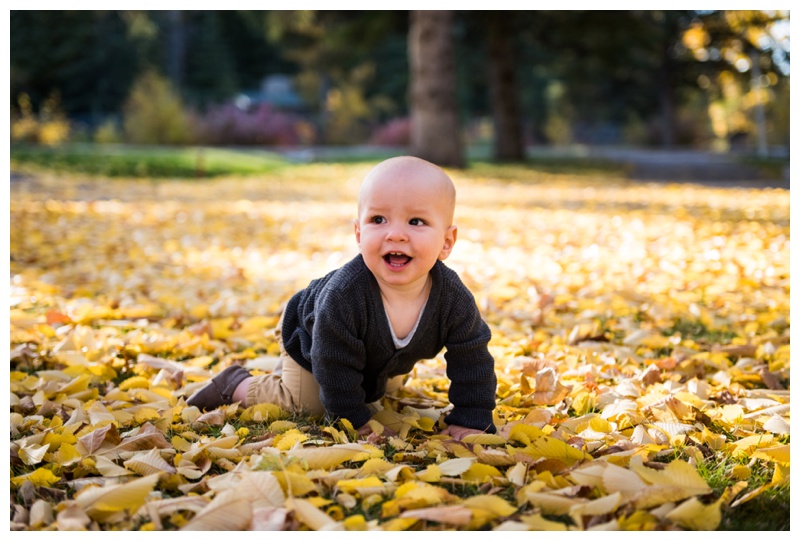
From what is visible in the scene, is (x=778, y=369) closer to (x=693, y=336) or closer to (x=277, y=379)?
(x=693, y=336)

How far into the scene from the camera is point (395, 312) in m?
2.31

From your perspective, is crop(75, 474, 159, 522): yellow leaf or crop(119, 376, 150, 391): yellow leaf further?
crop(119, 376, 150, 391): yellow leaf

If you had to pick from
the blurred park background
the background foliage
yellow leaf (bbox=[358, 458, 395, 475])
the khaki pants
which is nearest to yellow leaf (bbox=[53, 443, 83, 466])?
the khaki pants

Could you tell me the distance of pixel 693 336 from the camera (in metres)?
3.59

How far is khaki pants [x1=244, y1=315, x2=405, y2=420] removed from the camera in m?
2.49

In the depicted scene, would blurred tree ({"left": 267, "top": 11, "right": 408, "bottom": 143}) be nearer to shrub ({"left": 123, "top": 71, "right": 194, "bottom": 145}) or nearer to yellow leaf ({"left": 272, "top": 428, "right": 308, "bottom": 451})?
shrub ({"left": 123, "top": 71, "right": 194, "bottom": 145})

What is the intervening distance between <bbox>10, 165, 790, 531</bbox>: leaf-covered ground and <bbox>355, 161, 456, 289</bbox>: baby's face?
474 millimetres

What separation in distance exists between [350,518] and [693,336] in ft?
7.81

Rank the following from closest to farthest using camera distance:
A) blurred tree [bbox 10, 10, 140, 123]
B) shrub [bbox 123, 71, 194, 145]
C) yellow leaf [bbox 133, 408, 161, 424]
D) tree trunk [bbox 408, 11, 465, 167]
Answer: yellow leaf [bbox 133, 408, 161, 424]
tree trunk [bbox 408, 11, 465, 167]
shrub [bbox 123, 71, 194, 145]
blurred tree [bbox 10, 10, 140, 123]

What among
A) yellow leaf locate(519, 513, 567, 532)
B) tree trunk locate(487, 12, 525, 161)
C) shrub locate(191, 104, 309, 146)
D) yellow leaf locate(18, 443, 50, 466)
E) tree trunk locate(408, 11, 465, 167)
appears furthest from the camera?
shrub locate(191, 104, 309, 146)

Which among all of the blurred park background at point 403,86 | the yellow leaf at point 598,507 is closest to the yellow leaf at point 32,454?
the yellow leaf at point 598,507

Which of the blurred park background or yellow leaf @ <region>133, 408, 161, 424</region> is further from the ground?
the blurred park background

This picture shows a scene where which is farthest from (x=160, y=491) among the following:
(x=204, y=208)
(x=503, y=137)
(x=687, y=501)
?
(x=503, y=137)

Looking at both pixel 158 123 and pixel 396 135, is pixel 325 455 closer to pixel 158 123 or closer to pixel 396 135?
pixel 158 123
